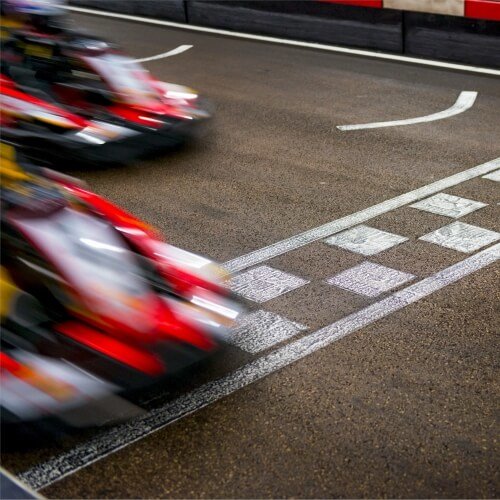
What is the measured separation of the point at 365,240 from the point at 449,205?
91 centimetres

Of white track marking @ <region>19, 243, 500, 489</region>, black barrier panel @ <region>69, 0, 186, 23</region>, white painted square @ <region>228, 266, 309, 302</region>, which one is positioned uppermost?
black barrier panel @ <region>69, 0, 186, 23</region>

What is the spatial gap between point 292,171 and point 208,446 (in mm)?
3837

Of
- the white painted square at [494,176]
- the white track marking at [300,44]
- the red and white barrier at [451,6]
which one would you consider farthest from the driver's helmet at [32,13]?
the red and white barrier at [451,6]

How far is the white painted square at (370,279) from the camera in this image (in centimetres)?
539

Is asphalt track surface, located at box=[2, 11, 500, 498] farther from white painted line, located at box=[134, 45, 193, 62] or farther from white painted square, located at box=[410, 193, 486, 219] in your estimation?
white painted line, located at box=[134, 45, 193, 62]

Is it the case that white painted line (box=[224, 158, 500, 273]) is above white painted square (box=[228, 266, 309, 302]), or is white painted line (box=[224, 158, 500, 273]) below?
above

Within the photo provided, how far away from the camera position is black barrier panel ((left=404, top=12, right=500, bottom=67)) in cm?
1056

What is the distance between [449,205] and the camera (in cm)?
663

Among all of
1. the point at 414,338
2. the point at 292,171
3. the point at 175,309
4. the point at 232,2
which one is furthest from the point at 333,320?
the point at 232,2

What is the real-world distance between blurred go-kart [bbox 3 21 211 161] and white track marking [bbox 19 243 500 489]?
9.40ft

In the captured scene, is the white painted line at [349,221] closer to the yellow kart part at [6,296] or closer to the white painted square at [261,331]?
the white painted square at [261,331]

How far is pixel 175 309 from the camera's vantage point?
4289mm

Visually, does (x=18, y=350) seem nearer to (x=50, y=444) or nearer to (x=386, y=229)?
(x=50, y=444)

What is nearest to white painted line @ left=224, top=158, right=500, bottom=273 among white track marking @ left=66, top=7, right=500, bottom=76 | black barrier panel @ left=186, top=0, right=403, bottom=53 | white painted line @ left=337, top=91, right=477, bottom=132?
white painted line @ left=337, top=91, right=477, bottom=132
